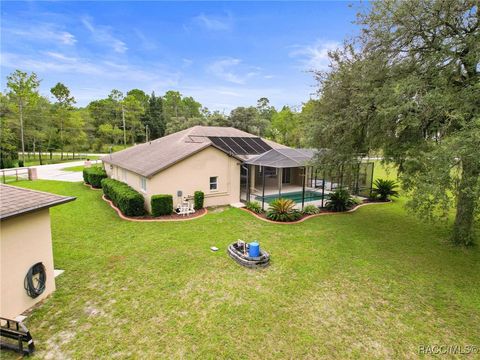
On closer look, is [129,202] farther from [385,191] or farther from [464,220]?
[385,191]

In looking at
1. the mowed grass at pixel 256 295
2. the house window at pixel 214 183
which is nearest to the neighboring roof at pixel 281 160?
the house window at pixel 214 183

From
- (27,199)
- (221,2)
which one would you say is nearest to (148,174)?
(27,199)

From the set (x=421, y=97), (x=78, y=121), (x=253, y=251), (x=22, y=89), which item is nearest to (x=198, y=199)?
(x=253, y=251)

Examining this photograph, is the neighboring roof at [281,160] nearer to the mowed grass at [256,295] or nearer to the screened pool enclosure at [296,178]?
the screened pool enclosure at [296,178]

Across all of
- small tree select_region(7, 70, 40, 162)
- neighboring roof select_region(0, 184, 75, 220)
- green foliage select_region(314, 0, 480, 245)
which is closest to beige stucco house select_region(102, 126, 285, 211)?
green foliage select_region(314, 0, 480, 245)

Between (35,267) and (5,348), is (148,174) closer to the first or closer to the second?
(35,267)

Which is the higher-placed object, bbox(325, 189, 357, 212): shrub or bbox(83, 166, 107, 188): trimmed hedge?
bbox(83, 166, 107, 188): trimmed hedge

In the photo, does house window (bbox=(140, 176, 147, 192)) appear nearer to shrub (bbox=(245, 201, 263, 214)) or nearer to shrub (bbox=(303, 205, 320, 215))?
shrub (bbox=(245, 201, 263, 214))
